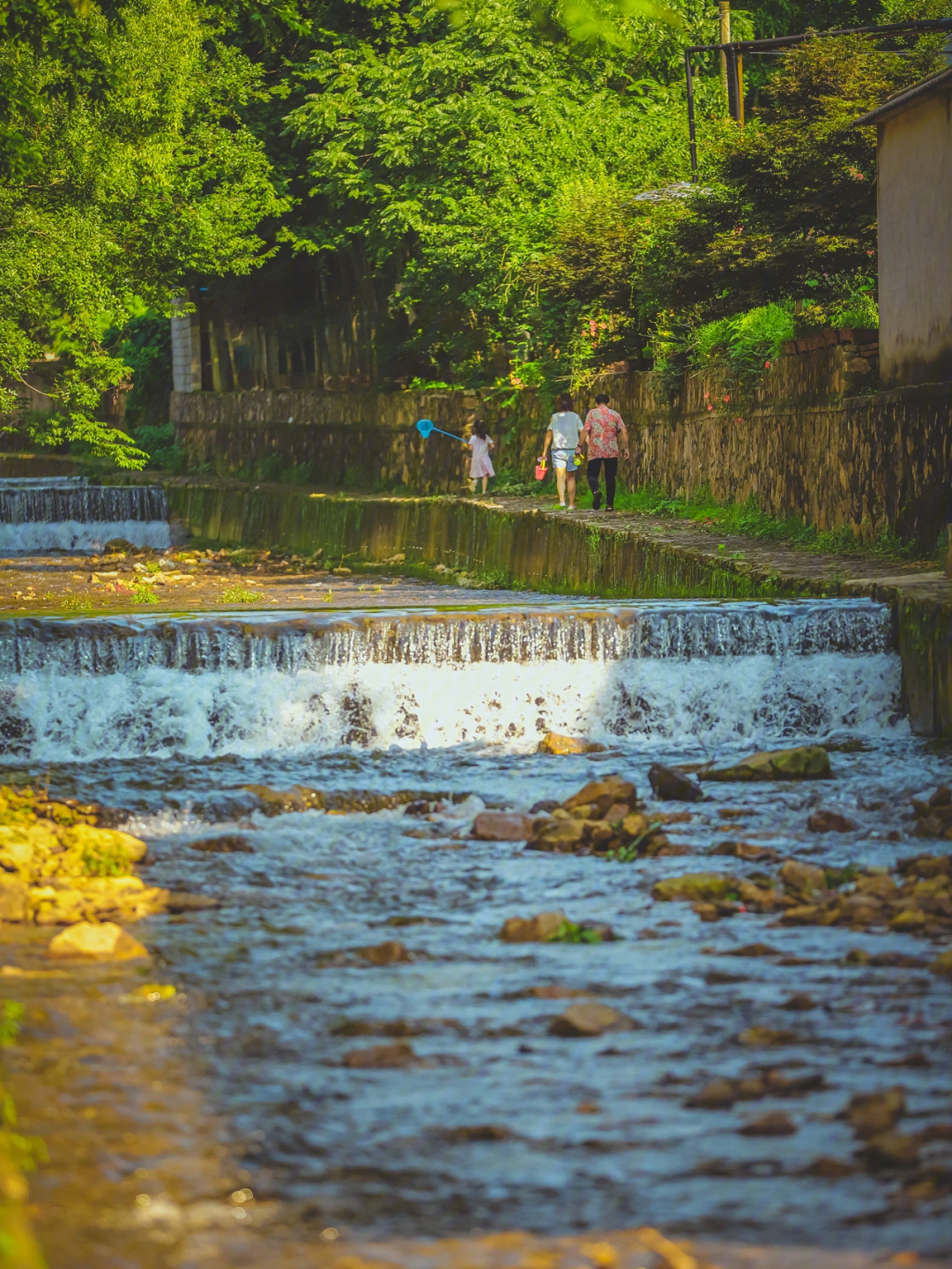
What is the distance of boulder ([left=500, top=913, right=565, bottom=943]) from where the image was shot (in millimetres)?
7449

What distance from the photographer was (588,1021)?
616cm

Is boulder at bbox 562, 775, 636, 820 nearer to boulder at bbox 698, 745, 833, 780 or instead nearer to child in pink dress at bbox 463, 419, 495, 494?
boulder at bbox 698, 745, 833, 780

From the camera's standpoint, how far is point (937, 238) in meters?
15.5

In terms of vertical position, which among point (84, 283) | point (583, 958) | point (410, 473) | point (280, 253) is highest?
point (280, 253)

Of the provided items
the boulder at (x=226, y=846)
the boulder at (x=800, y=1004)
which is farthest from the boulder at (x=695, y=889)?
the boulder at (x=226, y=846)

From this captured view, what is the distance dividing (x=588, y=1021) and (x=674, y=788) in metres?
4.46

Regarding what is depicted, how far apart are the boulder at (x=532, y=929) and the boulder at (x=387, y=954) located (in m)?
0.53

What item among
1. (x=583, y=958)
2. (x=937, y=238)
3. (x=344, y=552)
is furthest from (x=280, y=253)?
(x=583, y=958)

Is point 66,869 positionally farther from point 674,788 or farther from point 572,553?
point 572,553

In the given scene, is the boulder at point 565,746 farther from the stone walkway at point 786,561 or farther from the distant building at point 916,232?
the distant building at point 916,232

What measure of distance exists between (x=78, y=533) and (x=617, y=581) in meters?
16.6

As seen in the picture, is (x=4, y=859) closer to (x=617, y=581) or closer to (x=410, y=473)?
(x=617, y=581)

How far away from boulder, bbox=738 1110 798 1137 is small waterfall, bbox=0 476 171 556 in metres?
28.0

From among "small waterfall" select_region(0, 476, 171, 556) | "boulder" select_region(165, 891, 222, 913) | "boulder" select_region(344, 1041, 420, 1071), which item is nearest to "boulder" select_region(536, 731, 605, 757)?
"boulder" select_region(165, 891, 222, 913)
